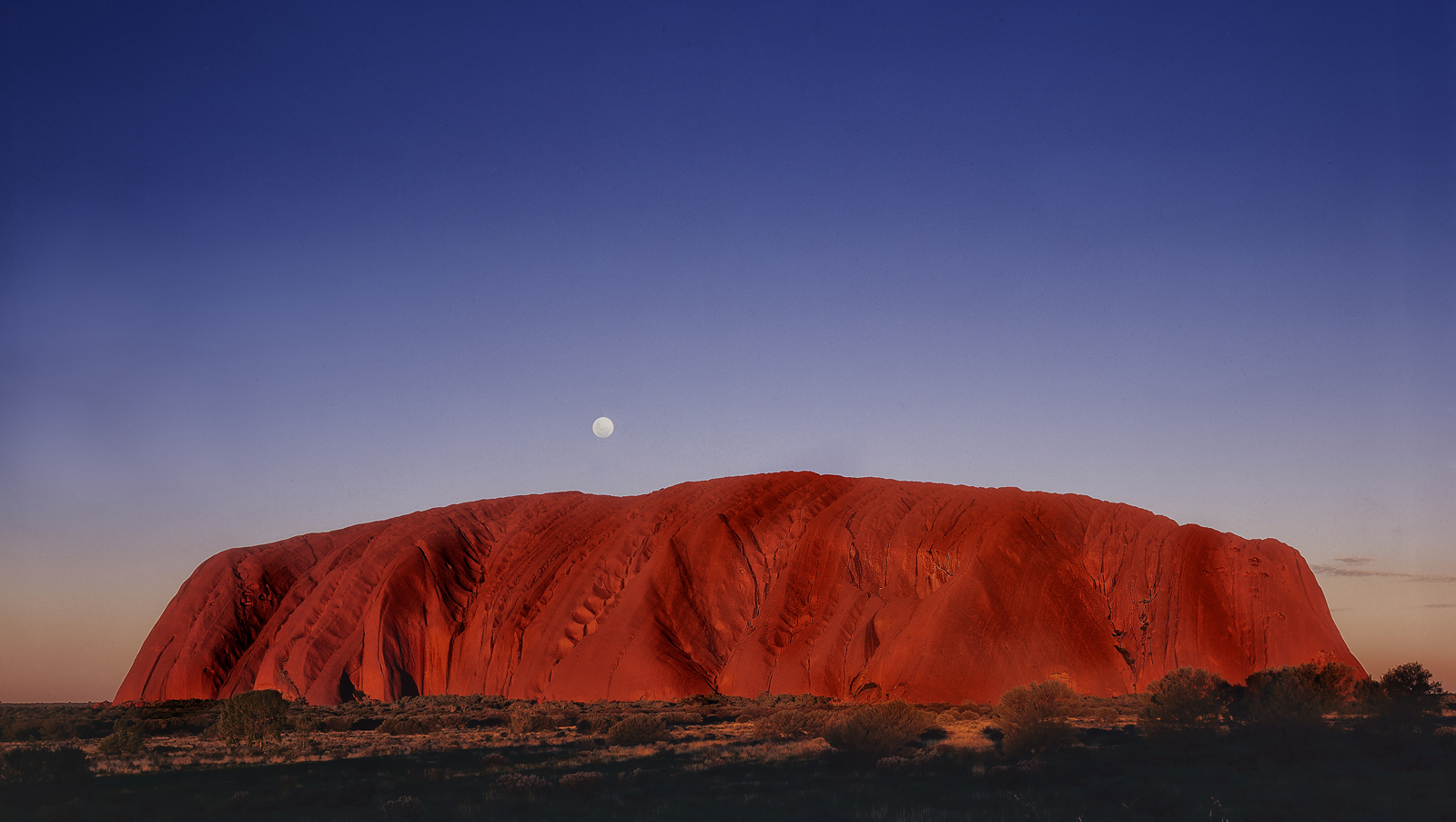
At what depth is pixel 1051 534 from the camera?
187ft

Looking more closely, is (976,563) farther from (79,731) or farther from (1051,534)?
(79,731)

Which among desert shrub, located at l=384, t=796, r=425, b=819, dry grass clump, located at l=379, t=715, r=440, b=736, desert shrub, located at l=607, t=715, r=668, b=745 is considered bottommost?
dry grass clump, located at l=379, t=715, r=440, b=736

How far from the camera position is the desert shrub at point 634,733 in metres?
29.4

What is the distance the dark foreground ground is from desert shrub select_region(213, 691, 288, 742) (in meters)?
0.56

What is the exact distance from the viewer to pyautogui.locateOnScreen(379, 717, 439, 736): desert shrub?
3639 centimetres

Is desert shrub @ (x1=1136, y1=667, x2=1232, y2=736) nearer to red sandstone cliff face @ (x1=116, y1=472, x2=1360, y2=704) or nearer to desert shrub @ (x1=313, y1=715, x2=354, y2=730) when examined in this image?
red sandstone cliff face @ (x1=116, y1=472, x2=1360, y2=704)

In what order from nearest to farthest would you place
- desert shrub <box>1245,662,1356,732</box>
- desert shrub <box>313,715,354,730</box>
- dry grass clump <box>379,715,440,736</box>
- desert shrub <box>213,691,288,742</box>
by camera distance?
desert shrub <box>1245,662,1356,732</box>
desert shrub <box>213,691,288,742</box>
dry grass clump <box>379,715,440,736</box>
desert shrub <box>313,715,354,730</box>

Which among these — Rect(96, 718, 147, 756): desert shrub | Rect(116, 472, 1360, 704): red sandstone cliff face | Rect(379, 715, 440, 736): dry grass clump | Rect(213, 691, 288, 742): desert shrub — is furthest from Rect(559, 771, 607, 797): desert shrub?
Rect(116, 472, 1360, 704): red sandstone cliff face

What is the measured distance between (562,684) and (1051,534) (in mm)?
31088

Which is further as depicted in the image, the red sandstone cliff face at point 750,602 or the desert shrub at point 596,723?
the red sandstone cliff face at point 750,602

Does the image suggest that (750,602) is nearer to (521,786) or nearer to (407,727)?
(407,727)

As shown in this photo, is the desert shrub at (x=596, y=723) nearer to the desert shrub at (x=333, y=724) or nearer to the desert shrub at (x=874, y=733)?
the desert shrub at (x=333, y=724)

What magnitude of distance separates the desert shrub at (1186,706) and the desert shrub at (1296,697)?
0.94m

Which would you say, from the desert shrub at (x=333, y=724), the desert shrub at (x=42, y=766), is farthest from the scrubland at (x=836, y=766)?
the desert shrub at (x=333, y=724)
